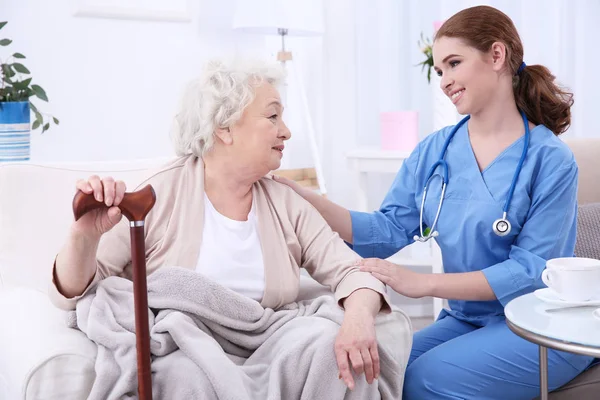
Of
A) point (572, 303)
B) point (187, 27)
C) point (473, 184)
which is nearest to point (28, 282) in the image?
point (473, 184)

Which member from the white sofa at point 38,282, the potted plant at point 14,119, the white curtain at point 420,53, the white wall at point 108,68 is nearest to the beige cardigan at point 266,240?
the white sofa at point 38,282

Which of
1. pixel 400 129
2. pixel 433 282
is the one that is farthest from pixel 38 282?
pixel 400 129

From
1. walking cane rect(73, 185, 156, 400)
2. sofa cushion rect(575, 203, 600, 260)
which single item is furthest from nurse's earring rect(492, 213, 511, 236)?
walking cane rect(73, 185, 156, 400)

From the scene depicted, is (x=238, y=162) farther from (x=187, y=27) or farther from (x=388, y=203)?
(x=187, y=27)

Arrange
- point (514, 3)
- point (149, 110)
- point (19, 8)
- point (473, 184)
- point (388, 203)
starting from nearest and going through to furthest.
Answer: point (473, 184) < point (388, 203) < point (19, 8) < point (149, 110) < point (514, 3)

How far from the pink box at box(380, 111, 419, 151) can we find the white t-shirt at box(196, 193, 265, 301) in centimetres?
165

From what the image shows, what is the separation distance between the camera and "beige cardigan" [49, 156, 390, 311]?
1.57 meters

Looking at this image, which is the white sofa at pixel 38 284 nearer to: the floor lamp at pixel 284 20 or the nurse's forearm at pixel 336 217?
the nurse's forearm at pixel 336 217

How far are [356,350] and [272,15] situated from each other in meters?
1.95

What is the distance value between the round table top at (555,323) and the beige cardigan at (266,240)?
0.32 m

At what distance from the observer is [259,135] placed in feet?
5.51

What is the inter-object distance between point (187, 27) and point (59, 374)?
2078 millimetres

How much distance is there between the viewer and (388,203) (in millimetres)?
2008

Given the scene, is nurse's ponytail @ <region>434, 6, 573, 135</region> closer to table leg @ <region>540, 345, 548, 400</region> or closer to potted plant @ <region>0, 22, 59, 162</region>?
table leg @ <region>540, 345, 548, 400</region>
